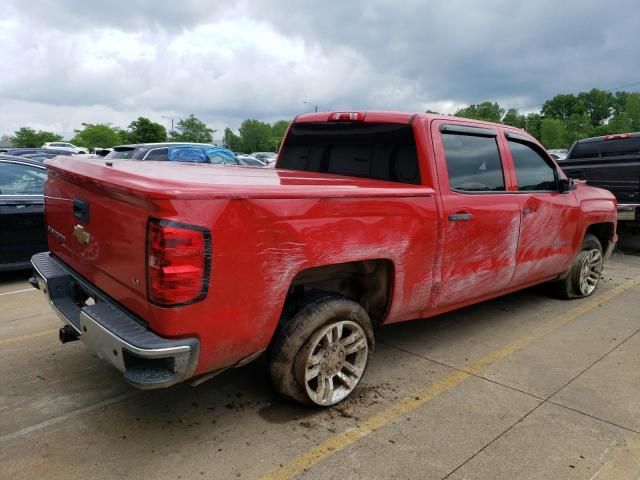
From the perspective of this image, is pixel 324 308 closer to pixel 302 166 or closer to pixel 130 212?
pixel 130 212

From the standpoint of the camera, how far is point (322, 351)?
3.05 meters

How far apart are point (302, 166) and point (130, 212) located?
2323mm

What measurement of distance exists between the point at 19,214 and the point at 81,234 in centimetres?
390

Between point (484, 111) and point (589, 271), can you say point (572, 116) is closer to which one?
point (484, 111)

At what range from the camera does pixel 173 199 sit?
222 centimetres

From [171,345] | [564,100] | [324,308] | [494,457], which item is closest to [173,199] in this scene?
[171,345]

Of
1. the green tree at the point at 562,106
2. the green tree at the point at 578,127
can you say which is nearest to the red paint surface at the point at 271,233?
the green tree at the point at 578,127

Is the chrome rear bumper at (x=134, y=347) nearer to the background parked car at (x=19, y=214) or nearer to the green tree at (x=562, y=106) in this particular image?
the background parked car at (x=19, y=214)

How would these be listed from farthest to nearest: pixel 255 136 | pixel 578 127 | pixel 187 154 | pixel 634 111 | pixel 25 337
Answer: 1. pixel 255 136
2. pixel 578 127
3. pixel 634 111
4. pixel 187 154
5. pixel 25 337

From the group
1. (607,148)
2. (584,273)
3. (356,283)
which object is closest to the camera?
(356,283)

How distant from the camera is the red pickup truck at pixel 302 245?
235 cm

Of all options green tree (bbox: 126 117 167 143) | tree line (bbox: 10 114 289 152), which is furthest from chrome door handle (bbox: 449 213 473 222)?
green tree (bbox: 126 117 167 143)

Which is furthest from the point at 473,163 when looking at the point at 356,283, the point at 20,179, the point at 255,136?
the point at 255,136

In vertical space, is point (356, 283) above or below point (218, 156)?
below
